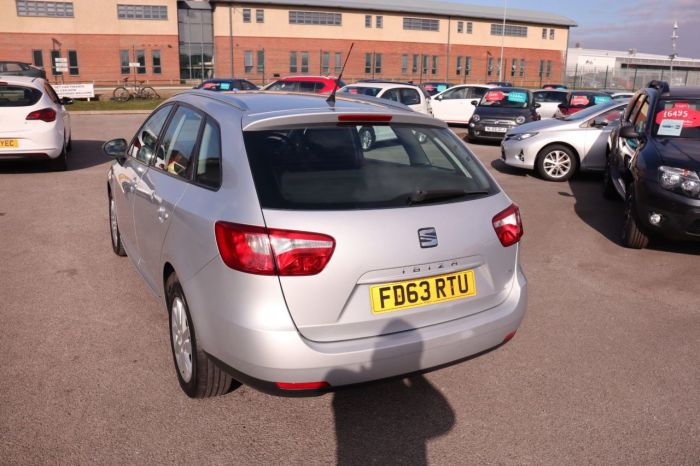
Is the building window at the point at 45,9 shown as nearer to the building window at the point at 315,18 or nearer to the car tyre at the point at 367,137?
the building window at the point at 315,18

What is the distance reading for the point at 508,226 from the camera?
3.22m

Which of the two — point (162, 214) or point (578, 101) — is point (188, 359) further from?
point (578, 101)

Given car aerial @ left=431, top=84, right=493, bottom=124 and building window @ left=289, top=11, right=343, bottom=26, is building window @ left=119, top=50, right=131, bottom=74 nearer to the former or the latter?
building window @ left=289, top=11, right=343, bottom=26

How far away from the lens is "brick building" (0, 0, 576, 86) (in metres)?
53.0

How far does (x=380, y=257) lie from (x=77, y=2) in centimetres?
5835

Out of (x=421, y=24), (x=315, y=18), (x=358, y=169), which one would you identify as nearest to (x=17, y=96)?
(x=358, y=169)

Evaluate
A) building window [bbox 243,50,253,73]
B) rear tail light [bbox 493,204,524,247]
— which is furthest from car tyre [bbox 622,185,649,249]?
building window [bbox 243,50,253,73]

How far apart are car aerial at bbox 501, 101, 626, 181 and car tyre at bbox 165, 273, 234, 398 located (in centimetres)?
885

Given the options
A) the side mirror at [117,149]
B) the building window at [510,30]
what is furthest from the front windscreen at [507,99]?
the building window at [510,30]

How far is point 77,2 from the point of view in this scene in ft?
172

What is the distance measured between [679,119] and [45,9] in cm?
5669

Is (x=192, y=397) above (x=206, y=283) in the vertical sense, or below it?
below

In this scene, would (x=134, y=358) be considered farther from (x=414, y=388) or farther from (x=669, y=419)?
(x=669, y=419)

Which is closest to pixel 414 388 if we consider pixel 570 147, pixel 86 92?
pixel 570 147
